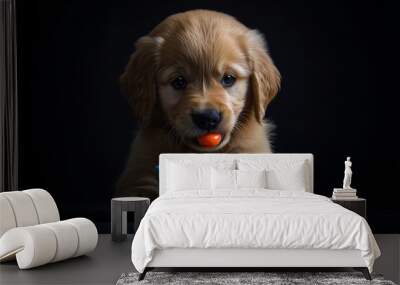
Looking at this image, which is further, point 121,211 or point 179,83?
point 179,83

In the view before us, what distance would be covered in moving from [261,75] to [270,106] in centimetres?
35

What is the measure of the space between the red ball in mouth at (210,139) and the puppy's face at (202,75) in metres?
0.03

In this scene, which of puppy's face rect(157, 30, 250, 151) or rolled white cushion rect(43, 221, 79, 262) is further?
puppy's face rect(157, 30, 250, 151)

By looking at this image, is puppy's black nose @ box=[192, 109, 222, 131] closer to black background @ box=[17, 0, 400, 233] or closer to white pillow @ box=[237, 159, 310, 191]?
white pillow @ box=[237, 159, 310, 191]

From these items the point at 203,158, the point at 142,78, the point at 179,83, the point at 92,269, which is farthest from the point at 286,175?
the point at 92,269

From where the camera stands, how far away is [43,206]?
5387mm

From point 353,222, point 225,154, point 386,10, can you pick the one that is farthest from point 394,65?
point 353,222

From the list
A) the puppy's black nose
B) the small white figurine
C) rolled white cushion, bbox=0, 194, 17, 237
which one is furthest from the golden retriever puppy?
rolled white cushion, bbox=0, 194, 17, 237

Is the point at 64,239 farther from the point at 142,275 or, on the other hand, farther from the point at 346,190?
the point at 346,190

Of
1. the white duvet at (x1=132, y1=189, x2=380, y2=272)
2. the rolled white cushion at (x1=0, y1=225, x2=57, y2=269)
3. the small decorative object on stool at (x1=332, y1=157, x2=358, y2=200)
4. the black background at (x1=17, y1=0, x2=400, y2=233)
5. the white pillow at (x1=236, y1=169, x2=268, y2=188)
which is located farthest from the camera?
the black background at (x1=17, y1=0, x2=400, y2=233)

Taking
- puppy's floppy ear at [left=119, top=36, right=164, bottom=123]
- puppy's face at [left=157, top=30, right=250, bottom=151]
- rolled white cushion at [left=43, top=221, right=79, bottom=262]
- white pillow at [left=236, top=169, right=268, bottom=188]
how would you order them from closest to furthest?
rolled white cushion at [left=43, top=221, right=79, bottom=262] → white pillow at [left=236, top=169, right=268, bottom=188] → puppy's face at [left=157, top=30, right=250, bottom=151] → puppy's floppy ear at [left=119, top=36, right=164, bottom=123]

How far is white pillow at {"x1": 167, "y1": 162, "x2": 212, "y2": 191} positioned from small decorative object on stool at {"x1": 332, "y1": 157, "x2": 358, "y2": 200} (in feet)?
4.13

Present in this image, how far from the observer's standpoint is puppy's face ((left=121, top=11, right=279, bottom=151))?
6531mm

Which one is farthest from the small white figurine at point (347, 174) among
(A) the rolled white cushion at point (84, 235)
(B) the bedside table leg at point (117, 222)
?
(A) the rolled white cushion at point (84, 235)
